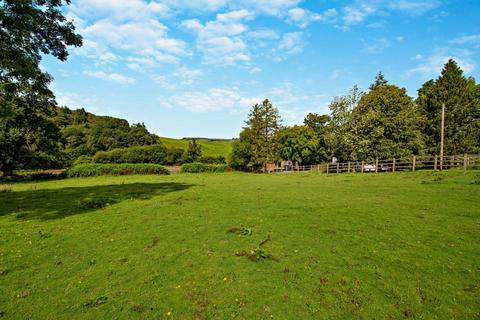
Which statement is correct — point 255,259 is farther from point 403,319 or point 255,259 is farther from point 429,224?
point 429,224

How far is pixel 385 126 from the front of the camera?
3675 centimetres

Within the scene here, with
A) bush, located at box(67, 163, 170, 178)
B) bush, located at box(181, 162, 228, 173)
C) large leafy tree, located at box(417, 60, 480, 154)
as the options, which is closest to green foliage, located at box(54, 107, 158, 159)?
bush, located at box(67, 163, 170, 178)

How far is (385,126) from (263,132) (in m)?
23.2

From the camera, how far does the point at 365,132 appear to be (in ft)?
126

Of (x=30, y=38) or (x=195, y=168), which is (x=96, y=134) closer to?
(x=195, y=168)

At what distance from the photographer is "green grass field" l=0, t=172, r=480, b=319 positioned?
4543 mm

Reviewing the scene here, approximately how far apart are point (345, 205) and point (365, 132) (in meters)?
30.6

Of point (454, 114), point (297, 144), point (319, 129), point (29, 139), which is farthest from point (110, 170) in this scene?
point (454, 114)

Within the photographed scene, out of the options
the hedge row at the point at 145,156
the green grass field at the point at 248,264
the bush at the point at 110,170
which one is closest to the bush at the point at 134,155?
the hedge row at the point at 145,156

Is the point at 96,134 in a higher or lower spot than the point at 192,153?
higher

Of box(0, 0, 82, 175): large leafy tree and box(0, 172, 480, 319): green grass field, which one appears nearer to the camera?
box(0, 172, 480, 319): green grass field

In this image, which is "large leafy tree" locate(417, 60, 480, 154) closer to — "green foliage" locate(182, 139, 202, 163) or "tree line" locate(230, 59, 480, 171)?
"tree line" locate(230, 59, 480, 171)

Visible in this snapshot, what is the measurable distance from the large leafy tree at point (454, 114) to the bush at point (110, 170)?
46.1 meters

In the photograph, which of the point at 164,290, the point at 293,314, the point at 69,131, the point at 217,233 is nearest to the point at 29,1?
the point at 217,233
